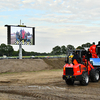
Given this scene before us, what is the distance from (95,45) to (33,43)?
22.2m

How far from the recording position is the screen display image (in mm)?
34844

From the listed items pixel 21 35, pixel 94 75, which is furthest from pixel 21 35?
pixel 94 75

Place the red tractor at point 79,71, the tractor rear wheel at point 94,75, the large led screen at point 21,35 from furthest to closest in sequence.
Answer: the large led screen at point 21,35, the tractor rear wheel at point 94,75, the red tractor at point 79,71

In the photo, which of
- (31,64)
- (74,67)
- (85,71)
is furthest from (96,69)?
(31,64)

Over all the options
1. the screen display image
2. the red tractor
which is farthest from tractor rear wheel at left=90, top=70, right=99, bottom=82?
the screen display image

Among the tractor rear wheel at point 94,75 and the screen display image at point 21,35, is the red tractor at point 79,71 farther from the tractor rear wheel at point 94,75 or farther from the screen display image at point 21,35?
the screen display image at point 21,35

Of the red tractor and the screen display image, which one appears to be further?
the screen display image

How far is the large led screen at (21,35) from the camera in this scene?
34625mm

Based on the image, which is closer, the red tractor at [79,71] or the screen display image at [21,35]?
the red tractor at [79,71]

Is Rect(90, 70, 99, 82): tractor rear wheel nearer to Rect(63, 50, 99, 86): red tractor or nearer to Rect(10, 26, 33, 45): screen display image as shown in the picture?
Rect(63, 50, 99, 86): red tractor

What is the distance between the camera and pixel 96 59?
619 inches

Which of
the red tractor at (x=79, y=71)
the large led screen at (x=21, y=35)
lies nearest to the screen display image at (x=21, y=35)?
the large led screen at (x=21, y=35)

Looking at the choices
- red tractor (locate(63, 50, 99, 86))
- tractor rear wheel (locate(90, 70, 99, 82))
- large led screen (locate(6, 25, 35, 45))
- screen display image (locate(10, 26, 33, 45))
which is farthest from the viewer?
screen display image (locate(10, 26, 33, 45))

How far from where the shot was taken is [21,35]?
3541 cm
